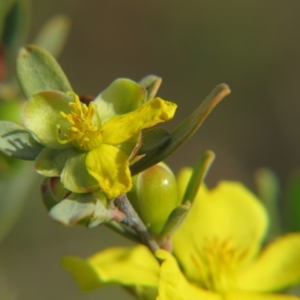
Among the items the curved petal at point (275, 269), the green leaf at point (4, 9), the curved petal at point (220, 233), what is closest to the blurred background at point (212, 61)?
the green leaf at point (4, 9)

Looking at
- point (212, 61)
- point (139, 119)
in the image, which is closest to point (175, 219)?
point (139, 119)

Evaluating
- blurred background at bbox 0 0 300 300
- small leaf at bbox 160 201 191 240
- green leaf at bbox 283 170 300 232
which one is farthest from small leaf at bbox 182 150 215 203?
blurred background at bbox 0 0 300 300

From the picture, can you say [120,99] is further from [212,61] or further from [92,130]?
[212,61]

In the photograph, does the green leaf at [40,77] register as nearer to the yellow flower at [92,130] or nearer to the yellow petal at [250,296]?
the yellow flower at [92,130]

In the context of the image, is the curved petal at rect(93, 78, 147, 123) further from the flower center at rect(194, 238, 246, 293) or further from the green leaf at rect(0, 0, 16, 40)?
the green leaf at rect(0, 0, 16, 40)

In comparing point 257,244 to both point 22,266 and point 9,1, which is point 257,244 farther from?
point 22,266

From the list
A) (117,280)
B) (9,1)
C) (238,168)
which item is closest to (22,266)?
(238,168)
